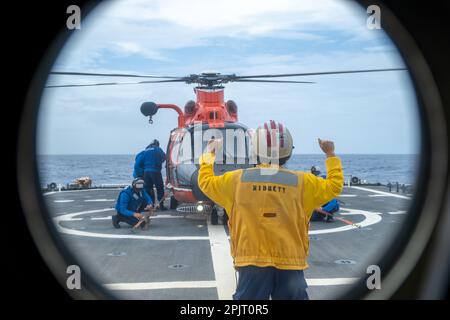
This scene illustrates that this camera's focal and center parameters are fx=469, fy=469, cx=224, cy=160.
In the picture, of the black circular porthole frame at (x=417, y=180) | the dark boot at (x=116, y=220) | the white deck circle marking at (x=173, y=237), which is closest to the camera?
the black circular porthole frame at (x=417, y=180)

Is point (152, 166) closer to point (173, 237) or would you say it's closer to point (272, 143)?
→ point (173, 237)

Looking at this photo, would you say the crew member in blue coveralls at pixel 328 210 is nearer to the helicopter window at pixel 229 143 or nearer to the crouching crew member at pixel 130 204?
the helicopter window at pixel 229 143

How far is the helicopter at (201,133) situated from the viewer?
29.1 feet

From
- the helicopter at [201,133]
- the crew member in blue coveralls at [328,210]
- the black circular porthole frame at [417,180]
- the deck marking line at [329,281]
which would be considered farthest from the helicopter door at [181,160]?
the black circular porthole frame at [417,180]

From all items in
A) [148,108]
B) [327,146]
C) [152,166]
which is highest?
[148,108]

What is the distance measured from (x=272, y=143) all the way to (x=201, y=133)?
268 inches

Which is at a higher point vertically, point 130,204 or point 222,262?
point 130,204

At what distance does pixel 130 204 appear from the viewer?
342 inches

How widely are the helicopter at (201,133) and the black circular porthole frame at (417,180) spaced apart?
582 cm

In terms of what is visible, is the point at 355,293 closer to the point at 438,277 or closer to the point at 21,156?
the point at 438,277

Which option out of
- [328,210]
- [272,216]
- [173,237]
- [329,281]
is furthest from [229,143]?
[272,216]

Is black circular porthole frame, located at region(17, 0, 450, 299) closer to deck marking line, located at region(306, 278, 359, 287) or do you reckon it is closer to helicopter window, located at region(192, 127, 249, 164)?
deck marking line, located at region(306, 278, 359, 287)

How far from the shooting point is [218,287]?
16.2 ft

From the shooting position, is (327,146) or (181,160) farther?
(181,160)
